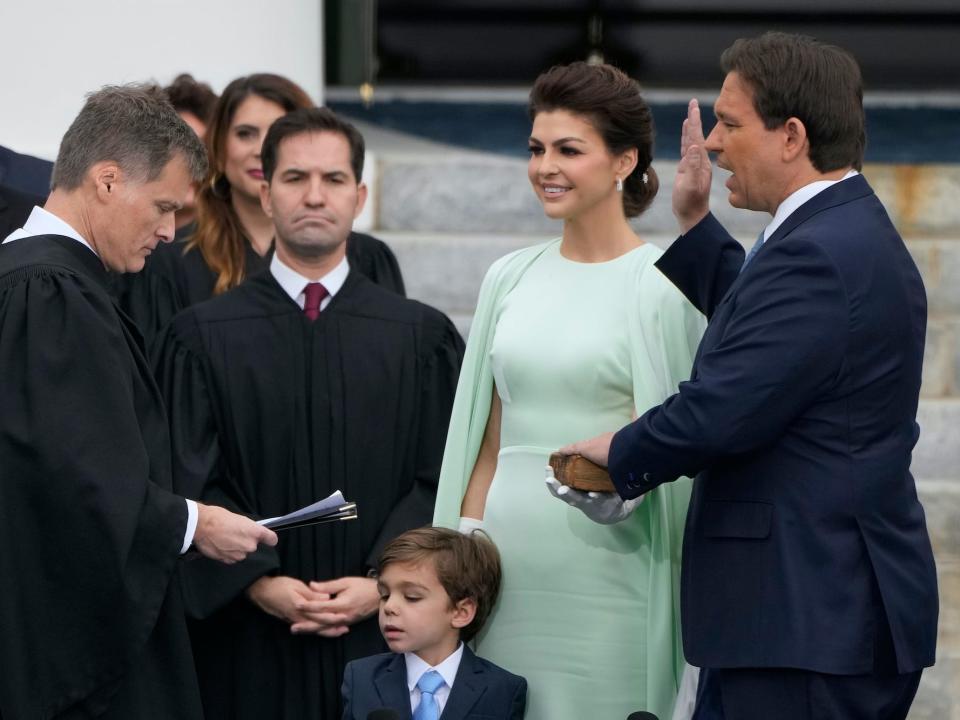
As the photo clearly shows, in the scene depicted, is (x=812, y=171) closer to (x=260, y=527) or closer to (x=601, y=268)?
(x=601, y=268)

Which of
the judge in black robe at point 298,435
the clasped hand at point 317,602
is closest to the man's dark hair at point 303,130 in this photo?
the judge in black robe at point 298,435

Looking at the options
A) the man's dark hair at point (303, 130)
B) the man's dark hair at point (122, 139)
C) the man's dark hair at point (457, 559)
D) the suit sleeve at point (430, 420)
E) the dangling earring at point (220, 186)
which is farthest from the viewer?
the dangling earring at point (220, 186)

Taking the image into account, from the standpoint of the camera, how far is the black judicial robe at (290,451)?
414 centimetres

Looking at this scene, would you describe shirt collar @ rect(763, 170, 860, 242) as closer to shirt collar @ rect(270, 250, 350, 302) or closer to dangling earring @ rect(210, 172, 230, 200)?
shirt collar @ rect(270, 250, 350, 302)

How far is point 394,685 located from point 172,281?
1619 millimetres

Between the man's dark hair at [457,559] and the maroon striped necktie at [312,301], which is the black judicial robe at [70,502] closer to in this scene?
the man's dark hair at [457,559]

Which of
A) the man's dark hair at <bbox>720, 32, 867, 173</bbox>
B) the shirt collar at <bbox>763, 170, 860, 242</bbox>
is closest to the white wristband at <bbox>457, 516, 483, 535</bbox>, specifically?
the shirt collar at <bbox>763, 170, 860, 242</bbox>

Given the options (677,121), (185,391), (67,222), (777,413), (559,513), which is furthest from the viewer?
(677,121)

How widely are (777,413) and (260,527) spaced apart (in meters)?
1.09

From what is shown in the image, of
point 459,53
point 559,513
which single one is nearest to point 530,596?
point 559,513

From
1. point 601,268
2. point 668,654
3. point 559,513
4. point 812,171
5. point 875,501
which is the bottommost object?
point 668,654

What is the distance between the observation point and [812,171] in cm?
325

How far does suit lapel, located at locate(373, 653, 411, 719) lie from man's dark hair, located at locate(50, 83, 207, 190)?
Answer: 116cm

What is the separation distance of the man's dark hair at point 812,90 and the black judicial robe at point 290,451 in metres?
1.38
